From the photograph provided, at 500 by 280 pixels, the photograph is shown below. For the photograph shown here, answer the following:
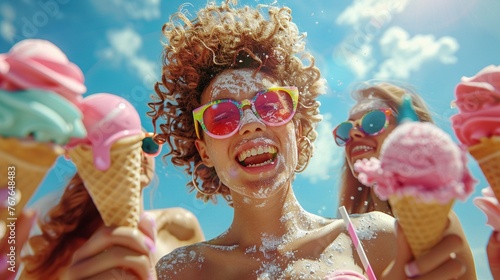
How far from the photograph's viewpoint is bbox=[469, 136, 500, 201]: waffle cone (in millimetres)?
1895

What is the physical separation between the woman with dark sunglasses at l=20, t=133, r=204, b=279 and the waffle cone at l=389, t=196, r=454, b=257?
1117mm

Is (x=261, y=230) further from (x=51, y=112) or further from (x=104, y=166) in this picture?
(x=51, y=112)

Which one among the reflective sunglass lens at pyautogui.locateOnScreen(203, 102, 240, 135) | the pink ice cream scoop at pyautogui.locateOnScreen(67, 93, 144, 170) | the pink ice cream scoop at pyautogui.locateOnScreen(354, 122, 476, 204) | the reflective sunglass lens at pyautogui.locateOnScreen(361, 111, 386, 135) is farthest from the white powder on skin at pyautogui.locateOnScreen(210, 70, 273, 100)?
the pink ice cream scoop at pyautogui.locateOnScreen(354, 122, 476, 204)

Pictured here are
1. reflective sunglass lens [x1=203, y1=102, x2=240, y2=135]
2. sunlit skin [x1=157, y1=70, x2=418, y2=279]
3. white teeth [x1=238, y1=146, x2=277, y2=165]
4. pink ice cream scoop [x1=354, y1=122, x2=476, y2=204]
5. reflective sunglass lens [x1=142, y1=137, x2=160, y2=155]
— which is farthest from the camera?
reflective sunglass lens [x1=142, y1=137, x2=160, y2=155]

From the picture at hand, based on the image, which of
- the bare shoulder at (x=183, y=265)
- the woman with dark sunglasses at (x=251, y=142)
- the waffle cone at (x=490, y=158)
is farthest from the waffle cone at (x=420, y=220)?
the bare shoulder at (x=183, y=265)

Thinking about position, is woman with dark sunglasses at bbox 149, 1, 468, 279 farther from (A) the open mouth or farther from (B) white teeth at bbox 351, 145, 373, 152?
(B) white teeth at bbox 351, 145, 373, 152

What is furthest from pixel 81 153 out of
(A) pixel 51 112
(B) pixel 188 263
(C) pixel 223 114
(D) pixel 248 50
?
(D) pixel 248 50

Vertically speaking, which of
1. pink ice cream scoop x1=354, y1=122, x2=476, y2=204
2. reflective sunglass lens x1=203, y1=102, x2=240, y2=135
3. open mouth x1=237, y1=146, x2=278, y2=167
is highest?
reflective sunglass lens x1=203, y1=102, x2=240, y2=135

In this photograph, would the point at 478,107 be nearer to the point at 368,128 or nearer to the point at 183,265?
the point at 183,265

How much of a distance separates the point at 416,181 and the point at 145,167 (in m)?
3.58

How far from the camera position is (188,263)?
3480 mm

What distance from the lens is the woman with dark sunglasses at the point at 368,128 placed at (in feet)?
15.3

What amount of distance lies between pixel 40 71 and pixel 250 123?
68.6 inches

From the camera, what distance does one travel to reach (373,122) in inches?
187
